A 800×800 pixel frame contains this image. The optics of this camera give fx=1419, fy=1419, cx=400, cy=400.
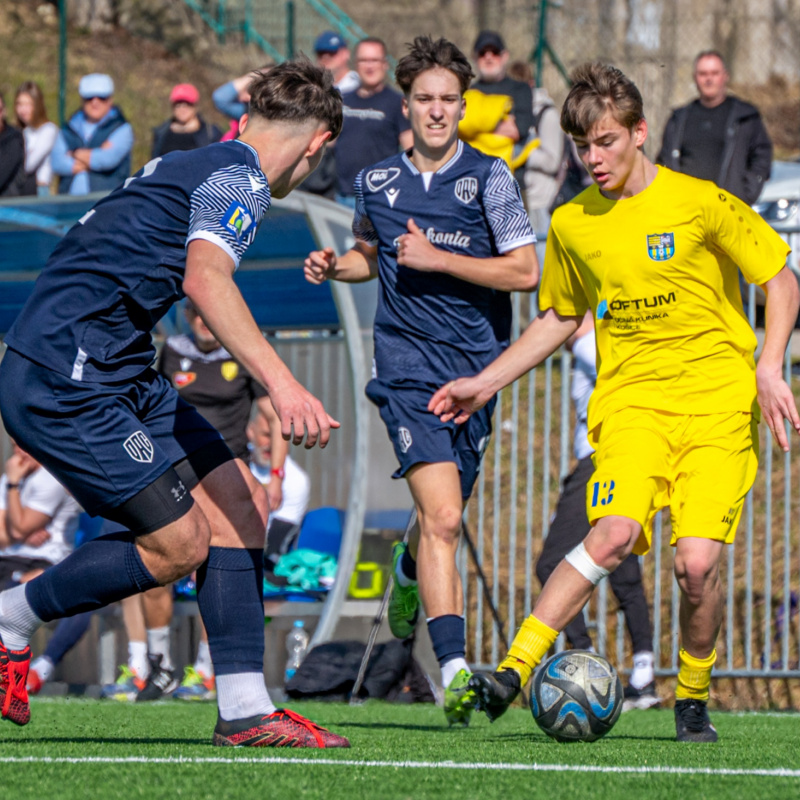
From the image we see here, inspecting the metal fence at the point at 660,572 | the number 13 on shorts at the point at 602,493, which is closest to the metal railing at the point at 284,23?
the metal fence at the point at 660,572

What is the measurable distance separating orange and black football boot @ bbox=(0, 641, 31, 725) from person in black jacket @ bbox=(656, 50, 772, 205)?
741 centimetres

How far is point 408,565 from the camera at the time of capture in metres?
7.02

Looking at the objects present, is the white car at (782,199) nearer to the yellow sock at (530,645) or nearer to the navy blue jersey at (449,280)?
the navy blue jersey at (449,280)

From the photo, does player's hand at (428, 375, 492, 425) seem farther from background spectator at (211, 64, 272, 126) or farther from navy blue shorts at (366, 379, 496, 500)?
background spectator at (211, 64, 272, 126)

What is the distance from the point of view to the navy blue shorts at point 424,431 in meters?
6.33

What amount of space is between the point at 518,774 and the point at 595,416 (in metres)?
1.96

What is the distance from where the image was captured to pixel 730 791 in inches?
136

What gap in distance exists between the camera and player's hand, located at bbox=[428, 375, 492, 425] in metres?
5.79

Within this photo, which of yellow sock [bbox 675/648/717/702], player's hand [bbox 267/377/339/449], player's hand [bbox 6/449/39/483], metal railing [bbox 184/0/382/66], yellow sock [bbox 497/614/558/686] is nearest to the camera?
player's hand [bbox 267/377/339/449]

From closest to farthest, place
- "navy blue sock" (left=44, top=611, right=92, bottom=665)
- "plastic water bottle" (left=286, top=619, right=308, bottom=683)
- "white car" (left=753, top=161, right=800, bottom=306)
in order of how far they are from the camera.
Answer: "plastic water bottle" (left=286, top=619, right=308, bottom=683)
"navy blue sock" (left=44, top=611, right=92, bottom=665)
"white car" (left=753, top=161, right=800, bottom=306)

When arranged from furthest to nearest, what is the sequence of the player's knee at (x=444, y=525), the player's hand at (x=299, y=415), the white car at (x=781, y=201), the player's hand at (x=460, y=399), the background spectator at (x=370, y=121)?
the white car at (x=781, y=201) → the background spectator at (x=370, y=121) → the player's knee at (x=444, y=525) → the player's hand at (x=460, y=399) → the player's hand at (x=299, y=415)

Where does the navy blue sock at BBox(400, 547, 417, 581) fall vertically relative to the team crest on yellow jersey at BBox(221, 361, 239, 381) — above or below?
below

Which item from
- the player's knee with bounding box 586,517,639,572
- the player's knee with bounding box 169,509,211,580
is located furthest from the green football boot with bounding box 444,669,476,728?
the player's knee with bounding box 169,509,211,580

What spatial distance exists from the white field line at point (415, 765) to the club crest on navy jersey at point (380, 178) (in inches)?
129
